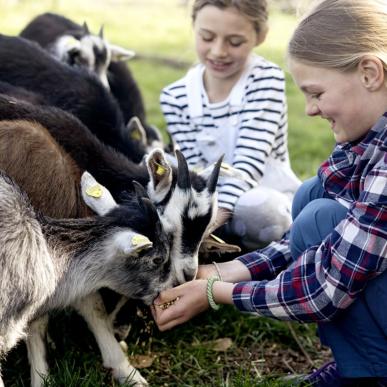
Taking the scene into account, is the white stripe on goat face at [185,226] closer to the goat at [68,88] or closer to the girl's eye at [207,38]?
the goat at [68,88]

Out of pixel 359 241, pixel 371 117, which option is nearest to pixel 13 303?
pixel 359 241

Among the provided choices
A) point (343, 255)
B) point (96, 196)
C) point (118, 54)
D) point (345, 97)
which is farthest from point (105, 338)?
point (118, 54)

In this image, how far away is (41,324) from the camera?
10.7 ft

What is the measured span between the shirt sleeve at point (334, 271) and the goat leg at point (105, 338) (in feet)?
2.16

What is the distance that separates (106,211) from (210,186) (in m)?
0.46

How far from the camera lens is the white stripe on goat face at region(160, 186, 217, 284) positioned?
311 centimetres

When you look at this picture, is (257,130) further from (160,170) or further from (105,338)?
(105,338)

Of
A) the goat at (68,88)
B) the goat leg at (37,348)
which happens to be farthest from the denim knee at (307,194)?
the goat leg at (37,348)

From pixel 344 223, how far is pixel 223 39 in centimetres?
183

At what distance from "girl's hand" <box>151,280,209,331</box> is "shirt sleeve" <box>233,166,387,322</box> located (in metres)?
0.15

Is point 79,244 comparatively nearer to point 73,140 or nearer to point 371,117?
point 73,140

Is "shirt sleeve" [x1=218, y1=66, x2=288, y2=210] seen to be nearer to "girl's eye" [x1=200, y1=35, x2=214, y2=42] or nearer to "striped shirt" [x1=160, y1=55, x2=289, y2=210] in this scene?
"striped shirt" [x1=160, y1=55, x2=289, y2=210]

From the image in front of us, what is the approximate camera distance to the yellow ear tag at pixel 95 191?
10.5ft

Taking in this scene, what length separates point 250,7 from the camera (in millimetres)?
4152
